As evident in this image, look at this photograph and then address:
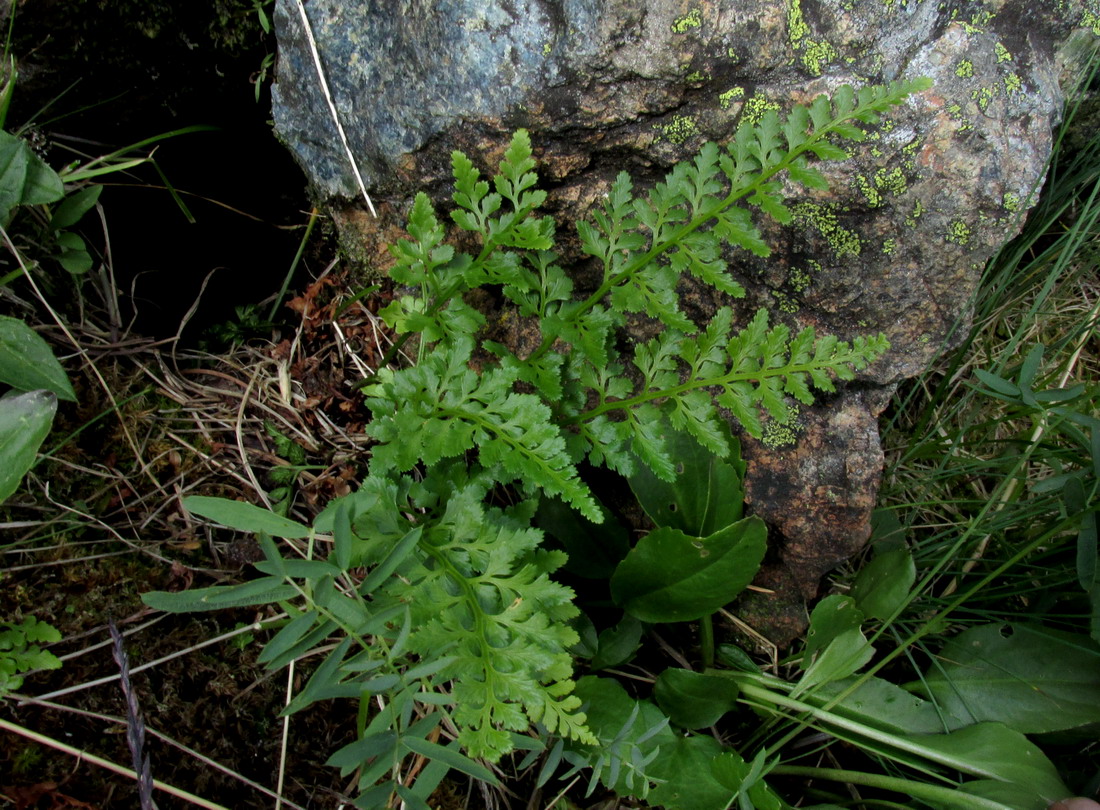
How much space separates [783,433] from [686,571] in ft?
1.88

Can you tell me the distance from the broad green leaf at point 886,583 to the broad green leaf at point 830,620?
0.11 meters

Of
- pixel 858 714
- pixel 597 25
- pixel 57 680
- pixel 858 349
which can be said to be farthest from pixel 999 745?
pixel 57 680

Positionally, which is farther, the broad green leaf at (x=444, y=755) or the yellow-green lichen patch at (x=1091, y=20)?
the yellow-green lichen patch at (x=1091, y=20)

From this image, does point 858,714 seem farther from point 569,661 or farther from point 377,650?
point 377,650

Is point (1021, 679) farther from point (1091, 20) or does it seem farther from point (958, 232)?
point (1091, 20)

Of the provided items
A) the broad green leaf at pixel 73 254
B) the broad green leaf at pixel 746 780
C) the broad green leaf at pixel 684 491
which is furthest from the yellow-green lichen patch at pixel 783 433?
the broad green leaf at pixel 73 254

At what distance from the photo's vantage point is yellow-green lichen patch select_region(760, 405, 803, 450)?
256 centimetres

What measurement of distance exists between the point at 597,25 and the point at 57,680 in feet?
7.52

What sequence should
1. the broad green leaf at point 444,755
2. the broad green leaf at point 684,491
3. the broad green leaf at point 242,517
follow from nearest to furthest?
the broad green leaf at point 444,755, the broad green leaf at point 242,517, the broad green leaf at point 684,491

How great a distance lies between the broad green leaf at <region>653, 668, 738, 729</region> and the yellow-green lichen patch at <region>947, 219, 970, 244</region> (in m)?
1.50

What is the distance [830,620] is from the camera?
250 cm

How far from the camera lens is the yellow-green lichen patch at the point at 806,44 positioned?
2.26 metres

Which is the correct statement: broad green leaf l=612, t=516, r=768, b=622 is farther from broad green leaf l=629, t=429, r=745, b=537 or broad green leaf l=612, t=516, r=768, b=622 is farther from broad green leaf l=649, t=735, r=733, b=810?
broad green leaf l=649, t=735, r=733, b=810

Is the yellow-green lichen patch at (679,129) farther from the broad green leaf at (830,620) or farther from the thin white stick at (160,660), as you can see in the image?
the thin white stick at (160,660)
